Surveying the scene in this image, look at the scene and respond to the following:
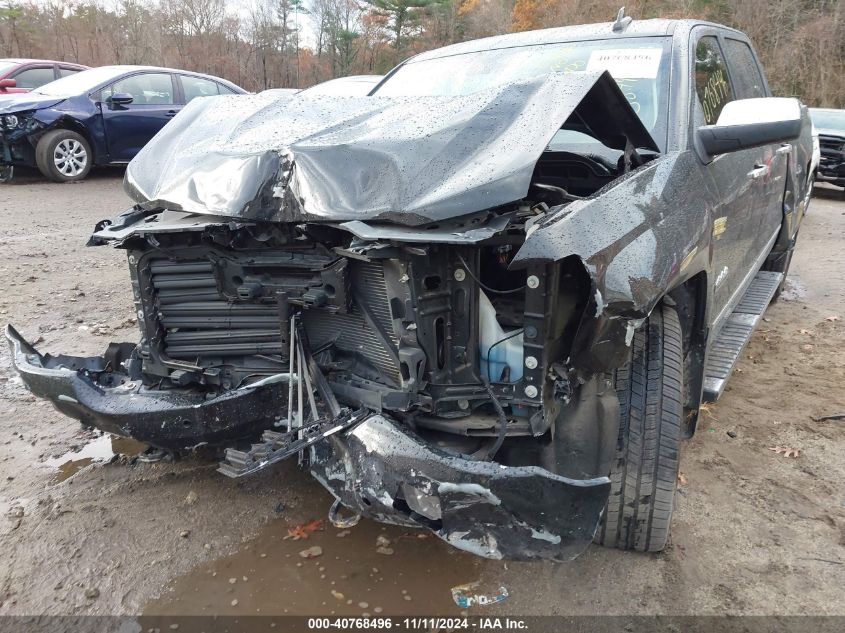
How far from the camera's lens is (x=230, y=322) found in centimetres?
240

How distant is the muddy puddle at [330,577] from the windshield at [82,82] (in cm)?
860

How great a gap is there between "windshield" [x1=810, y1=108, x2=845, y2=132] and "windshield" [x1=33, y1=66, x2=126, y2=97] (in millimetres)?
10613

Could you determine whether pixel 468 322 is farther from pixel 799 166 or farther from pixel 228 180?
pixel 799 166

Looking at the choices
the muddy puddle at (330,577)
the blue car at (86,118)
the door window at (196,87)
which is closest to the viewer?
the muddy puddle at (330,577)

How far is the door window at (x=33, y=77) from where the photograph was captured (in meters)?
10.6

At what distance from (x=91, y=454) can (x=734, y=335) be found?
10.9ft

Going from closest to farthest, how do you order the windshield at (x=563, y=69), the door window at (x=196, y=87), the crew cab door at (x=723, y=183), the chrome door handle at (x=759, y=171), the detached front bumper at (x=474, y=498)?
the detached front bumper at (x=474, y=498), the crew cab door at (x=723, y=183), the windshield at (x=563, y=69), the chrome door handle at (x=759, y=171), the door window at (x=196, y=87)

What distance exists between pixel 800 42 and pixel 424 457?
21367 mm

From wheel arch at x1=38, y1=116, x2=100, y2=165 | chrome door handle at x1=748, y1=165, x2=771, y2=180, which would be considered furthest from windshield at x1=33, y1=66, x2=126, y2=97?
chrome door handle at x1=748, y1=165, x2=771, y2=180

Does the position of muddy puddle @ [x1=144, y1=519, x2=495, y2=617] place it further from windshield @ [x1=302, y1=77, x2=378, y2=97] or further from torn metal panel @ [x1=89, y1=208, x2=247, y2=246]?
windshield @ [x1=302, y1=77, x2=378, y2=97]

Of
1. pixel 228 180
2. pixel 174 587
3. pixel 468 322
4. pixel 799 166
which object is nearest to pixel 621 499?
pixel 468 322

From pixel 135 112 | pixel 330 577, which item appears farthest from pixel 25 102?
pixel 330 577

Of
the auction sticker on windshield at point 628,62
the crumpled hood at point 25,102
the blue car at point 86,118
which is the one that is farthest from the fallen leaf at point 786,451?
the crumpled hood at point 25,102

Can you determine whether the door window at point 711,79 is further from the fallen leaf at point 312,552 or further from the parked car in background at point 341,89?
the fallen leaf at point 312,552
